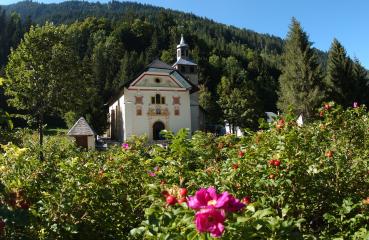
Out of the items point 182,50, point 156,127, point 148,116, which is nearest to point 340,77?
point 156,127

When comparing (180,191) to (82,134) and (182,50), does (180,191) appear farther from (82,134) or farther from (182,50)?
(182,50)

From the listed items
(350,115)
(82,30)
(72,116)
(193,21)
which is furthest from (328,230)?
(193,21)

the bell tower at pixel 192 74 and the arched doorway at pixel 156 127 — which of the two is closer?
the arched doorway at pixel 156 127

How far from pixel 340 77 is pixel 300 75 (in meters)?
3.94

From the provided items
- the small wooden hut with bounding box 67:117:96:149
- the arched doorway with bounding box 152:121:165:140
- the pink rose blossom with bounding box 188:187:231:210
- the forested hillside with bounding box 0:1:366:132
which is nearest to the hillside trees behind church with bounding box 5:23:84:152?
the small wooden hut with bounding box 67:117:96:149

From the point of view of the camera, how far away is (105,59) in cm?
8231

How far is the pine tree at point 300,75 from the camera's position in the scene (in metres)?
32.9

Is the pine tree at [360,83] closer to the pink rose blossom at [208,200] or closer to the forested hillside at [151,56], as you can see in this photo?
the forested hillside at [151,56]

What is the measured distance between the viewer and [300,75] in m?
33.7

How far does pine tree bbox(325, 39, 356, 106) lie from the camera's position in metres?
34.3

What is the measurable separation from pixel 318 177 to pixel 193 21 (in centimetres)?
16727

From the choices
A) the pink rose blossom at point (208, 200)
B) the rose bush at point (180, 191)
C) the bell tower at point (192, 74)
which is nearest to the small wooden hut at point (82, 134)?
the bell tower at point (192, 74)

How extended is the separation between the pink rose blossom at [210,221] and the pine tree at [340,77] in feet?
114

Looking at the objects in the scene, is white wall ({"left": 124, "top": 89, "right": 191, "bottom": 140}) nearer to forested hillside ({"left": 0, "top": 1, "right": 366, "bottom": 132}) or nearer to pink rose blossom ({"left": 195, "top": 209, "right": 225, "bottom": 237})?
forested hillside ({"left": 0, "top": 1, "right": 366, "bottom": 132})
